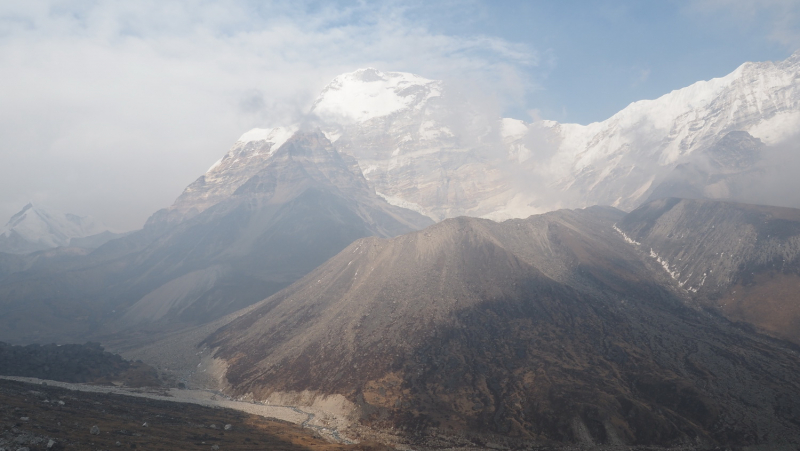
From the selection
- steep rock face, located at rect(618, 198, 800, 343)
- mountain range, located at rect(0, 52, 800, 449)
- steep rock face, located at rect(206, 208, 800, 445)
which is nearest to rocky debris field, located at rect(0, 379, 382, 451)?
mountain range, located at rect(0, 52, 800, 449)

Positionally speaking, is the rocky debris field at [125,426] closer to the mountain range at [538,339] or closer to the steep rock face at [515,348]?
the mountain range at [538,339]

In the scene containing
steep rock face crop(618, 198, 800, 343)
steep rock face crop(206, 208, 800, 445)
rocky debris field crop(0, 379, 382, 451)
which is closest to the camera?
rocky debris field crop(0, 379, 382, 451)

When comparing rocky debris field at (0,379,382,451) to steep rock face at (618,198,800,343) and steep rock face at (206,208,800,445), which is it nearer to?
steep rock face at (206,208,800,445)

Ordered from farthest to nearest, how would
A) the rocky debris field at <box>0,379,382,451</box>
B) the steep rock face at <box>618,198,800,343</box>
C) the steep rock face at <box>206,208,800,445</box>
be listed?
the steep rock face at <box>618,198,800,343</box> → the steep rock face at <box>206,208,800,445</box> → the rocky debris field at <box>0,379,382,451</box>

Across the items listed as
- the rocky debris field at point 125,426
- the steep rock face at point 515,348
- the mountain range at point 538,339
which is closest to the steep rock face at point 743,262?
the mountain range at point 538,339

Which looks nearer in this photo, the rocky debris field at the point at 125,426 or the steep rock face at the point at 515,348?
the rocky debris field at the point at 125,426

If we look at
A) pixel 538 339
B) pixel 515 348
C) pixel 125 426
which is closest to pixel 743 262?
pixel 538 339

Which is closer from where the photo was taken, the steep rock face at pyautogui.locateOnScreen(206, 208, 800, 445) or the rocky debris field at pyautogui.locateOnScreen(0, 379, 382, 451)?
the rocky debris field at pyautogui.locateOnScreen(0, 379, 382, 451)
